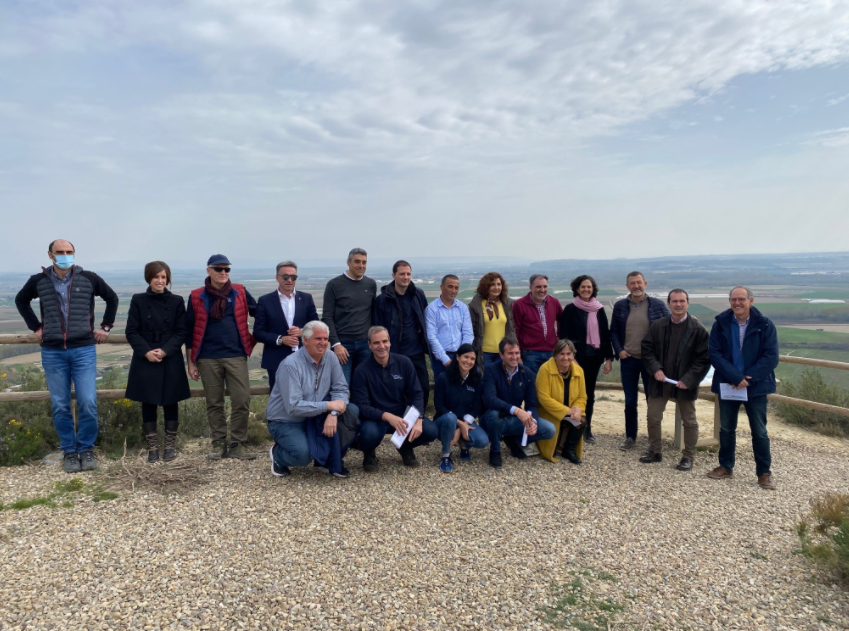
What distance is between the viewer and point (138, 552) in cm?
383

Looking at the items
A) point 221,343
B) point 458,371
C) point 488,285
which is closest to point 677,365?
point 488,285

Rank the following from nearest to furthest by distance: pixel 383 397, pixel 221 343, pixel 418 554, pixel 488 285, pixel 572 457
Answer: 1. pixel 418 554
2. pixel 383 397
3. pixel 221 343
4. pixel 572 457
5. pixel 488 285

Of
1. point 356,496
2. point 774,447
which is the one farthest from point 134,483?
point 774,447

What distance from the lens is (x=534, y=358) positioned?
6531 millimetres

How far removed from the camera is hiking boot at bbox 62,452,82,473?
5453mm

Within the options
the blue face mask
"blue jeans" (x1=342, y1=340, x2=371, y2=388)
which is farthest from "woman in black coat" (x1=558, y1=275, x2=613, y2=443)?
the blue face mask

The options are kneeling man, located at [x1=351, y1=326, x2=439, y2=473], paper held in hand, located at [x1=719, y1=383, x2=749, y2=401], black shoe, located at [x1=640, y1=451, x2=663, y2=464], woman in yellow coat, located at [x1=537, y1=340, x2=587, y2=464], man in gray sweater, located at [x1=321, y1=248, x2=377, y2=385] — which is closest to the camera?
paper held in hand, located at [x1=719, y1=383, x2=749, y2=401]

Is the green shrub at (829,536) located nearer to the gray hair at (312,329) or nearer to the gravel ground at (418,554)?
the gravel ground at (418,554)

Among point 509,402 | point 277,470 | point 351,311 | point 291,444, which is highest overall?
point 351,311

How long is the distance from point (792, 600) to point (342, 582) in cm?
294

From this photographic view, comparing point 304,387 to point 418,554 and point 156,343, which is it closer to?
point 156,343

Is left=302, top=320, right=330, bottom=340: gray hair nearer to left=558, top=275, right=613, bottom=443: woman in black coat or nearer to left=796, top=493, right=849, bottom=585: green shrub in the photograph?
left=558, top=275, right=613, bottom=443: woman in black coat

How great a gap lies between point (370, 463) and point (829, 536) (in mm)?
4052

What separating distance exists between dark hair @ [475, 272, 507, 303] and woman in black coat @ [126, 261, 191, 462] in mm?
3411
